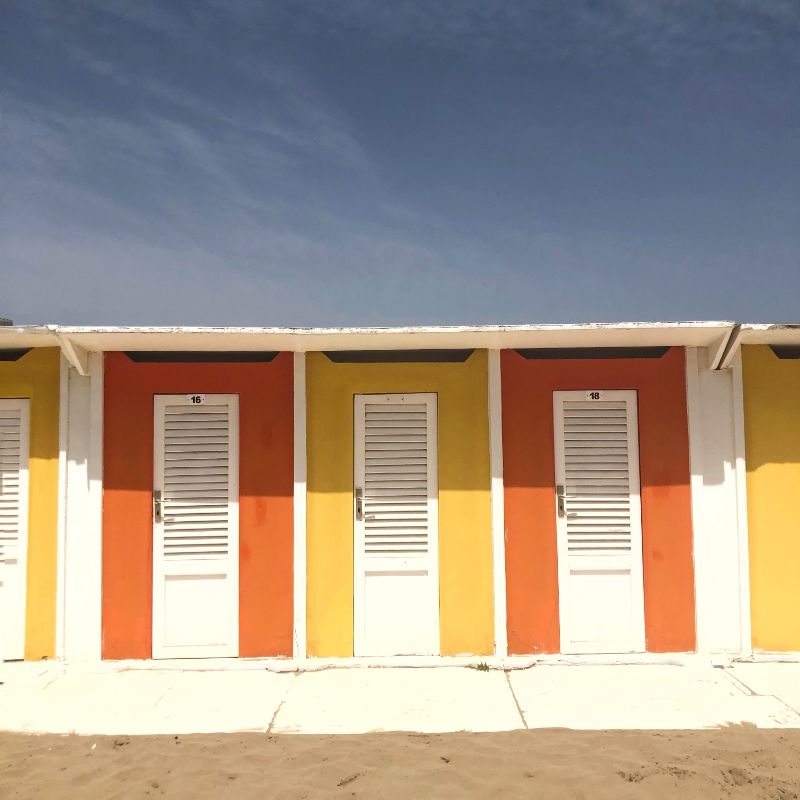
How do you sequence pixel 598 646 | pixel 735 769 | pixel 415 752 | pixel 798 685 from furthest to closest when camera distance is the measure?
pixel 598 646 → pixel 798 685 → pixel 415 752 → pixel 735 769

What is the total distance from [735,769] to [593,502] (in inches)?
95.1

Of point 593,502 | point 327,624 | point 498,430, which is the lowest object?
point 327,624

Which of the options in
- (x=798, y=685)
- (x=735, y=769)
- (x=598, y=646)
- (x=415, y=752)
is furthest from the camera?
(x=598, y=646)

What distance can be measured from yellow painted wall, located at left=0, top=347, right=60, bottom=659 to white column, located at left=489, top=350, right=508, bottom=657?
362 centimetres

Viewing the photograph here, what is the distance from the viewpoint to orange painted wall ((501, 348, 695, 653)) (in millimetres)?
6031

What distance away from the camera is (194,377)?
20.2ft

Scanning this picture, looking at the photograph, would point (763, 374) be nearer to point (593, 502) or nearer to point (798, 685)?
point (593, 502)

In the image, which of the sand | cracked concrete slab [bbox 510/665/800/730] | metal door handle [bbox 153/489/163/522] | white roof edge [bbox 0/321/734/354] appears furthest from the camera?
metal door handle [bbox 153/489/163/522]

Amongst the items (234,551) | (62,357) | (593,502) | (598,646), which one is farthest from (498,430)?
(62,357)

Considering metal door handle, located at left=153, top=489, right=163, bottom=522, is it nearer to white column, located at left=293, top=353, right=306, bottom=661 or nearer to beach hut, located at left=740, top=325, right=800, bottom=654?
white column, located at left=293, top=353, right=306, bottom=661

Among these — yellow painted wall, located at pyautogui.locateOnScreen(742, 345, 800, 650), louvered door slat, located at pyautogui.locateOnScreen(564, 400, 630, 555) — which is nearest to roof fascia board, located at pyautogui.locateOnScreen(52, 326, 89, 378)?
louvered door slat, located at pyautogui.locateOnScreen(564, 400, 630, 555)

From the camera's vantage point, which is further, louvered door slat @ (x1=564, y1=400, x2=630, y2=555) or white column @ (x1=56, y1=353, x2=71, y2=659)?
louvered door slat @ (x1=564, y1=400, x2=630, y2=555)

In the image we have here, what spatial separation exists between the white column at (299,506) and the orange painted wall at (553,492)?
1.69 metres

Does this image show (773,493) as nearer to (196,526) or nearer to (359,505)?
(359,505)
